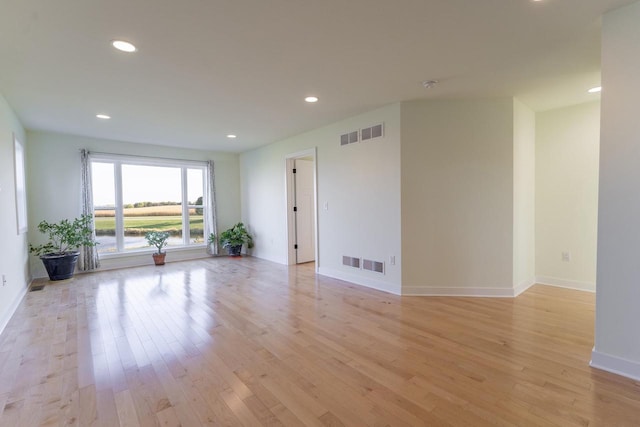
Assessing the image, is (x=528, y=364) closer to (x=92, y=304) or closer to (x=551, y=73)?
(x=551, y=73)

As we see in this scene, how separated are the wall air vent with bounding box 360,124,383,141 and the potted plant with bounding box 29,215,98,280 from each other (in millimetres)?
4942

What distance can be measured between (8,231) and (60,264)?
1.53 m

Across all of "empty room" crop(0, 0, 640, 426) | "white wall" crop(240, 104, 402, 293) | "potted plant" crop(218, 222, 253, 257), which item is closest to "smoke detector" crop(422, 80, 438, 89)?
"empty room" crop(0, 0, 640, 426)

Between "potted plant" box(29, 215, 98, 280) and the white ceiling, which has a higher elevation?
the white ceiling

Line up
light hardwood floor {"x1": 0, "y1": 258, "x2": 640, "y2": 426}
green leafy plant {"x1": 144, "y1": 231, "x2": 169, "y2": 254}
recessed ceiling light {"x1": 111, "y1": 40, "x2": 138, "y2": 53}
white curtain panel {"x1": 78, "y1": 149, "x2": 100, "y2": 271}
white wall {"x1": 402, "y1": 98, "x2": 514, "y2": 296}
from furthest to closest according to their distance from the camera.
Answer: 1. green leafy plant {"x1": 144, "y1": 231, "x2": 169, "y2": 254}
2. white curtain panel {"x1": 78, "y1": 149, "x2": 100, "y2": 271}
3. white wall {"x1": 402, "y1": 98, "x2": 514, "y2": 296}
4. recessed ceiling light {"x1": 111, "y1": 40, "x2": 138, "y2": 53}
5. light hardwood floor {"x1": 0, "y1": 258, "x2": 640, "y2": 426}

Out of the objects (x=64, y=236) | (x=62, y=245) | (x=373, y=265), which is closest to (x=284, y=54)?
(x=373, y=265)

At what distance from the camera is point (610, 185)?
6.86ft

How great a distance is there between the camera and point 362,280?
4.48 meters

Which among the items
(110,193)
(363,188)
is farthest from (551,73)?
(110,193)

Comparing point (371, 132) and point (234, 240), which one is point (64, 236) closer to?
point (234, 240)

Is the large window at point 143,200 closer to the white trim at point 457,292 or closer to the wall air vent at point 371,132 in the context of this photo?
the wall air vent at point 371,132

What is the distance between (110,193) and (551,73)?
719 centimetres

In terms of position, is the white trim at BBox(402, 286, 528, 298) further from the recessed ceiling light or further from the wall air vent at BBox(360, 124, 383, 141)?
the recessed ceiling light

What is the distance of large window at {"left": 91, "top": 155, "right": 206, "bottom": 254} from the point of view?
589cm
